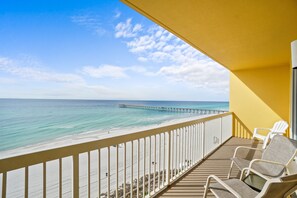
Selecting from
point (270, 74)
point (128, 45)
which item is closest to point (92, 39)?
point (128, 45)

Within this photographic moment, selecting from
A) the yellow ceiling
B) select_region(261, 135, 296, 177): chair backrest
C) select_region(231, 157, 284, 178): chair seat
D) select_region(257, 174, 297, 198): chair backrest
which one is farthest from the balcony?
the yellow ceiling

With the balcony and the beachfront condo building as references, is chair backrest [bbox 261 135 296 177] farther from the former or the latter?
the balcony

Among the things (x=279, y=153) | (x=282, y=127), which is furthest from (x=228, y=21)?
(x=282, y=127)

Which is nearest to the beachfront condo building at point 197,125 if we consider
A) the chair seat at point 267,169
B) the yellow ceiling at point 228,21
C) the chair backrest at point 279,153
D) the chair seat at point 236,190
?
the yellow ceiling at point 228,21

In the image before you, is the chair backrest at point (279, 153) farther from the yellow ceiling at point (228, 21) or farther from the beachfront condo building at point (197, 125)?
the yellow ceiling at point (228, 21)

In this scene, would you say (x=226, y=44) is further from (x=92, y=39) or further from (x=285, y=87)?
(x=92, y=39)

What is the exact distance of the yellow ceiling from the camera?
7.15ft

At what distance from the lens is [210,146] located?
470 centimetres

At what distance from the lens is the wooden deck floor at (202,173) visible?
262 centimetres

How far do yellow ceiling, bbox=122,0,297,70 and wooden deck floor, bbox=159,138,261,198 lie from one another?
2.44 meters

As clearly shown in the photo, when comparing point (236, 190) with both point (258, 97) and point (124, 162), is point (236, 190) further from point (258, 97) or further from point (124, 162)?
point (258, 97)

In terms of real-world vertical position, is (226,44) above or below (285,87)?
above

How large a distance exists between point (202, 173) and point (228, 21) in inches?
101

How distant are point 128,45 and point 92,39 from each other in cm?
412
